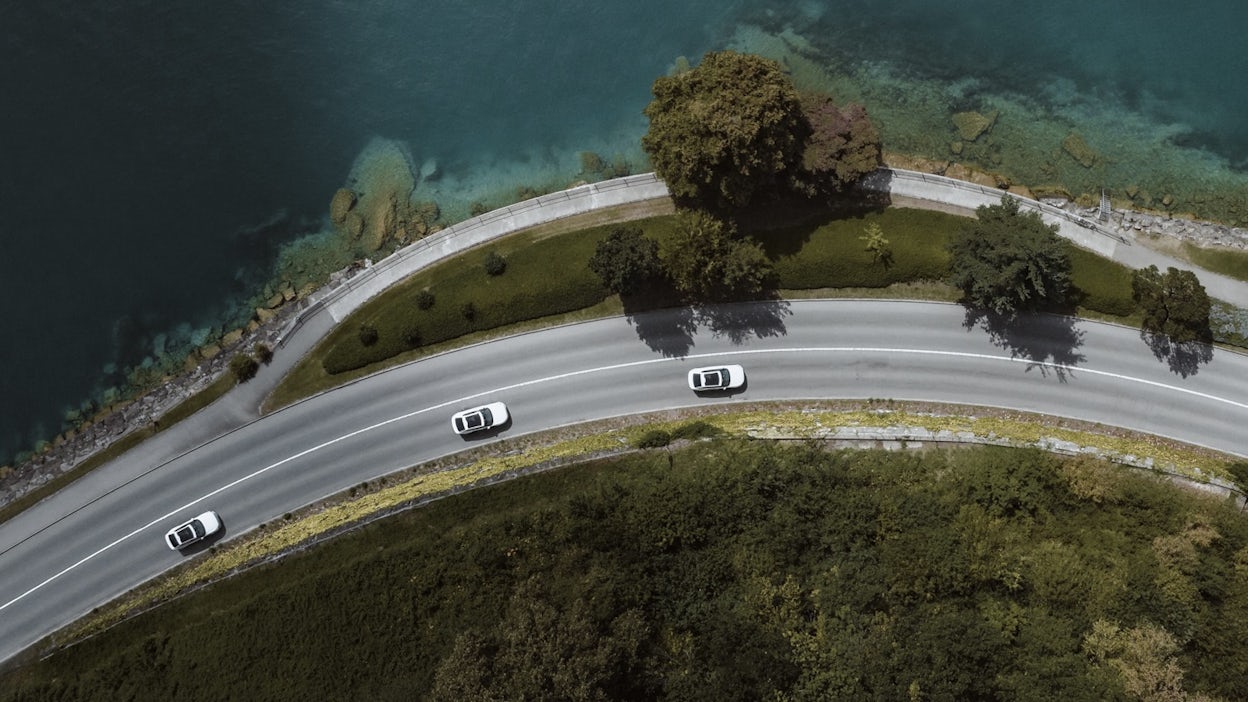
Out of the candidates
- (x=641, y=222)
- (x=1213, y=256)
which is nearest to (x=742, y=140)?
(x=641, y=222)

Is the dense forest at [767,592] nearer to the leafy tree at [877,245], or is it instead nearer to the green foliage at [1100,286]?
the green foliage at [1100,286]

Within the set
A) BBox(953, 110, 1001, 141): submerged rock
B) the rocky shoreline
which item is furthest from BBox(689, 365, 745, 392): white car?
BBox(953, 110, 1001, 141): submerged rock

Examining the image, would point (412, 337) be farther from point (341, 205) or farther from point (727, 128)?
point (727, 128)

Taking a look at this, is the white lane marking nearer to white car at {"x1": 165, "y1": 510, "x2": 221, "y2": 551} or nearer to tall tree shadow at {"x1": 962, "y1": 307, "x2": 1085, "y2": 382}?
tall tree shadow at {"x1": 962, "y1": 307, "x2": 1085, "y2": 382}

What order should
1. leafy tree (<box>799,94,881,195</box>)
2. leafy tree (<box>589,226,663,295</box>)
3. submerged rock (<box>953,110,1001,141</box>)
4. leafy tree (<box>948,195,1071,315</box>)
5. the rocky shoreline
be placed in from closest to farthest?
leafy tree (<box>948,195,1071,315</box>) → leafy tree (<box>589,226,663,295</box>) → leafy tree (<box>799,94,881,195</box>) → the rocky shoreline → submerged rock (<box>953,110,1001,141</box>)

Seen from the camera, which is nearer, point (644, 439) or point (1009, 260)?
point (1009, 260)

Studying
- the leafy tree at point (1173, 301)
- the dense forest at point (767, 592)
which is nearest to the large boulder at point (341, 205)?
the dense forest at point (767, 592)

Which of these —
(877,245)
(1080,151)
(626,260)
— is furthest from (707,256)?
(1080,151)
